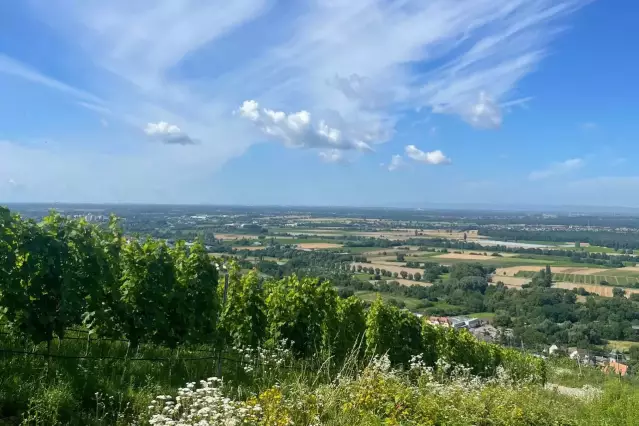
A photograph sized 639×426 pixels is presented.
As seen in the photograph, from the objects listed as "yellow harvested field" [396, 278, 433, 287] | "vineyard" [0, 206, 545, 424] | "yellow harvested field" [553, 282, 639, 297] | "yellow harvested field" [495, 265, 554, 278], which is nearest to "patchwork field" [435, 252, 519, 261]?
"yellow harvested field" [495, 265, 554, 278]

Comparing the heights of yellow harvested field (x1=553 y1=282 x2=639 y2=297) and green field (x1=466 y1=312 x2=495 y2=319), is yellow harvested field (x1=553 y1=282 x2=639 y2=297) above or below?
above

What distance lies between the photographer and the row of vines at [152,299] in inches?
221

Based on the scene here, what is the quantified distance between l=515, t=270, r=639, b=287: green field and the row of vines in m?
58.1

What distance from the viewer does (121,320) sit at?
7.04 meters

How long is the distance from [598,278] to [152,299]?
2738 inches

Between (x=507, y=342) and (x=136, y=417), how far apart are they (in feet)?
101

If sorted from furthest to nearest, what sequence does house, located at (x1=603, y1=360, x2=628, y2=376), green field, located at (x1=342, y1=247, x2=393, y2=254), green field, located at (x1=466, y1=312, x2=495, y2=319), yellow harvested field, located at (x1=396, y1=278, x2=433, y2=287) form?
green field, located at (x1=342, y1=247, x2=393, y2=254) → yellow harvested field, located at (x1=396, y1=278, x2=433, y2=287) → green field, located at (x1=466, y1=312, x2=495, y2=319) → house, located at (x1=603, y1=360, x2=628, y2=376)

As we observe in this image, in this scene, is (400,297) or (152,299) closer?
(152,299)

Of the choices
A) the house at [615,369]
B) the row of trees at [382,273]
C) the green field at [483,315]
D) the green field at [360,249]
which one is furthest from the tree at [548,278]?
the house at [615,369]

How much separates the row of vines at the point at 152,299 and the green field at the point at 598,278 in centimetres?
5807

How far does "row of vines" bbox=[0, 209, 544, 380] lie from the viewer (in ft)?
18.4

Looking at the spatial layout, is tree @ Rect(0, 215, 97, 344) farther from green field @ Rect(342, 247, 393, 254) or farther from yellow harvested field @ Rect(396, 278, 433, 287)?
green field @ Rect(342, 247, 393, 254)

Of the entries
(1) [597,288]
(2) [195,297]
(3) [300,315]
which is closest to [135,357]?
(2) [195,297]

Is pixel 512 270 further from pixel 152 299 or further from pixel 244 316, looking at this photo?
pixel 152 299
